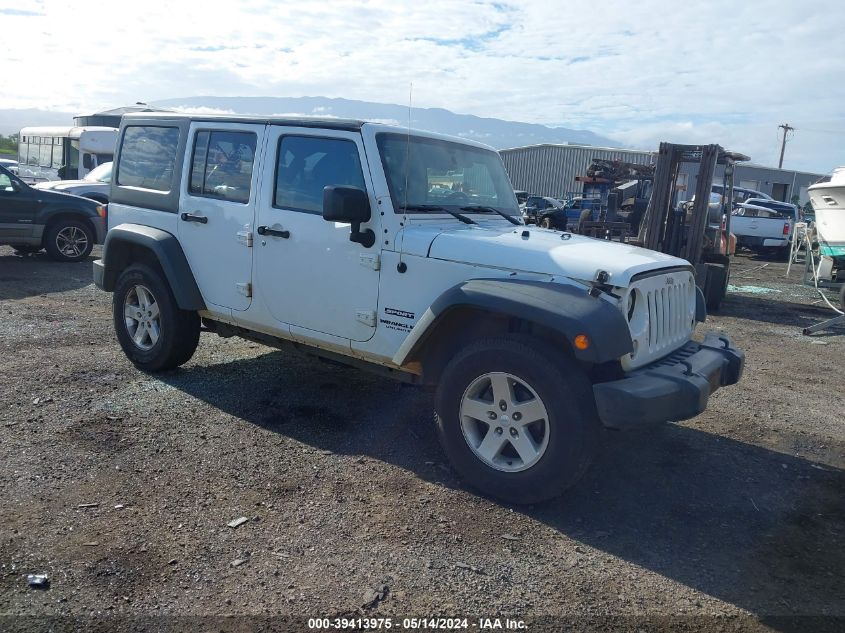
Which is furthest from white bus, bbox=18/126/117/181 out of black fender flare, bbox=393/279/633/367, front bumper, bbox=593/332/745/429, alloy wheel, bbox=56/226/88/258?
front bumper, bbox=593/332/745/429

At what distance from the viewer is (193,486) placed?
13.0ft

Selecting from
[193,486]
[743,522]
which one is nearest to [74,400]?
[193,486]

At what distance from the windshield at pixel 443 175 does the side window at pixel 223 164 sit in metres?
1.17


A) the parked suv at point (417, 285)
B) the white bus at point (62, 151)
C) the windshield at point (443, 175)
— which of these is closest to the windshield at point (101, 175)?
the white bus at point (62, 151)

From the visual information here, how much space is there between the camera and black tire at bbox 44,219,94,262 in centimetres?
1188

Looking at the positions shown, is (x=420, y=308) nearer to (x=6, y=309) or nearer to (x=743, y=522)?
(x=743, y=522)

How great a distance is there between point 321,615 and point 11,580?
4.52 feet

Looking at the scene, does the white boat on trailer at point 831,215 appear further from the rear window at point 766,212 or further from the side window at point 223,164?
the rear window at point 766,212

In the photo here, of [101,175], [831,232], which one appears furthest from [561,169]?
[831,232]

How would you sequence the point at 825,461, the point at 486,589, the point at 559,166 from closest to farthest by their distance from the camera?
the point at 486,589 < the point at 825,461 < the point at 559,166

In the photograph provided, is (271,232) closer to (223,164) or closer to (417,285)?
(223,164)

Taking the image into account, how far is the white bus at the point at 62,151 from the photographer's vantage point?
21.3 metres

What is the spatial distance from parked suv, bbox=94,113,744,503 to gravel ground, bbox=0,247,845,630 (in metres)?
0.46

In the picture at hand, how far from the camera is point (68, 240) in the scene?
1207 centimetres
